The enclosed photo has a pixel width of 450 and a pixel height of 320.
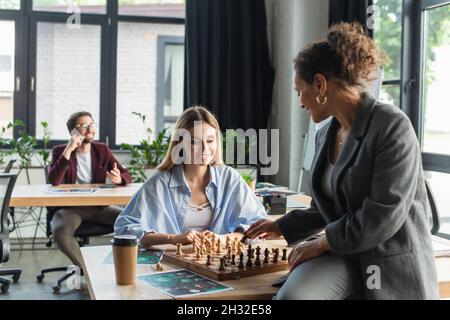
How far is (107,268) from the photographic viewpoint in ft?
5.71

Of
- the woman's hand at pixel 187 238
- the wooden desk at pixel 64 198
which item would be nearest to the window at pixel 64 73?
the wooden desk at pixel 64 198

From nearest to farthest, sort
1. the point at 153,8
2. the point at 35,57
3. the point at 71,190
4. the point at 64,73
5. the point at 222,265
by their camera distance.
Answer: the point at 222,265 < the point at 71,190 < the point at 35,57 < the point at 64,73 < the point at 153,8

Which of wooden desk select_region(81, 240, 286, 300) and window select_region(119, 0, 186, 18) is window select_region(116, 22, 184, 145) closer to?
window select_region(119, 0, 186, 18)

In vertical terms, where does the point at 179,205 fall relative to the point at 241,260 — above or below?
above

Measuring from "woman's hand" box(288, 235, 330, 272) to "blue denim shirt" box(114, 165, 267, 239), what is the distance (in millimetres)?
675

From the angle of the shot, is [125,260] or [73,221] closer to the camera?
[125,260]

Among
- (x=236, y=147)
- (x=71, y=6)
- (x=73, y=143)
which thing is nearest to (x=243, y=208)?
(x=73, y=143)

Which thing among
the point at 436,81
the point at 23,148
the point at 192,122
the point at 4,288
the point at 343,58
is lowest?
the point at 4,288

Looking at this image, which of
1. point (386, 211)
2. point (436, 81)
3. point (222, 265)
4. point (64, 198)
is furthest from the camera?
point (436, 81)

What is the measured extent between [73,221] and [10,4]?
2.83 metres

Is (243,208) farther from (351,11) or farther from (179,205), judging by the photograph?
(351,11)

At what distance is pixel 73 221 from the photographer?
13.1 ft

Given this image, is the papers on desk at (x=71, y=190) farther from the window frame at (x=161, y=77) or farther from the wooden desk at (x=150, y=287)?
the window frame at (x=161, y=77)

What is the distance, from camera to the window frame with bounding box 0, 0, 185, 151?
5.75 metres
